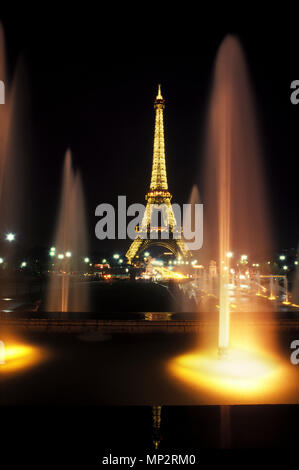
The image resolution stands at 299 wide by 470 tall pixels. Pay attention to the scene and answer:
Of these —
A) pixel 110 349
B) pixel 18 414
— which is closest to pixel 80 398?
pixel 18 414

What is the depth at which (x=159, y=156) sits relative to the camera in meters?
70.9

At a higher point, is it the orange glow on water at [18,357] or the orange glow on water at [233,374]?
the orange glow on water at [18,357]

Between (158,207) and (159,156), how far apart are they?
→ 365 inches

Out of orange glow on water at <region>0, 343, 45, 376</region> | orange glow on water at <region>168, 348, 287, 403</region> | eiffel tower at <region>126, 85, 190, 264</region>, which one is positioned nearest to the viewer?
orange glow on water at <region>168, 348, 287, 403</region>

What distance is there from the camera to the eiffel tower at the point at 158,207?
→ 231 feet

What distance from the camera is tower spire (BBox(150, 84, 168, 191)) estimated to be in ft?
231

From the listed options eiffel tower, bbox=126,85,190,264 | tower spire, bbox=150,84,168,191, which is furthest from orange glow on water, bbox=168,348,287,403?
tower spire, bbox=150,84,168,191

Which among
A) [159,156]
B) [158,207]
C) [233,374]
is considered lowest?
[233,374]

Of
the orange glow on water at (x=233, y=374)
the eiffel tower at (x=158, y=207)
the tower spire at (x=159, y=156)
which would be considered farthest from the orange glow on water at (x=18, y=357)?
the tower spire at (x=159, y=156)

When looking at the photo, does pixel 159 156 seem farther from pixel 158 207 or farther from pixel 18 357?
pixel 18 357

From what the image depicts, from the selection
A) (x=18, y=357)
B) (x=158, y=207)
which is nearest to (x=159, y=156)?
(x=158, y=207)

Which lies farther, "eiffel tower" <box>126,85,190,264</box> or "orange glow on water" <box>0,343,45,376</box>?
"eiffel tower" <box>126,85,190,264</box>

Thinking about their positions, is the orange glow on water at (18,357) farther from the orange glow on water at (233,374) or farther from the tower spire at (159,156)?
the tower spire at (159,156)

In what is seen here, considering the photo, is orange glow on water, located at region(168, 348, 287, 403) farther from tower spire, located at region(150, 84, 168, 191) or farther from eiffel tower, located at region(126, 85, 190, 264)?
tower spire, located at region(150, 84, 168, 191)
